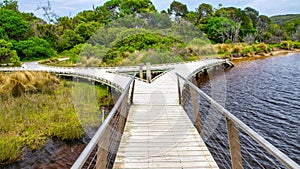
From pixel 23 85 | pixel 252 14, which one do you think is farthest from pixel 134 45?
pixel 252 14

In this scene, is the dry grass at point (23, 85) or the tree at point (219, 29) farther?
the tree at point (219, 29)

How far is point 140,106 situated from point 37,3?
116 ft

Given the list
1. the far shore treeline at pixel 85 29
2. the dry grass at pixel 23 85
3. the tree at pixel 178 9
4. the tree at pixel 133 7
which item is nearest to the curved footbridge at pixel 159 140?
the dry grass at pixel 23 85

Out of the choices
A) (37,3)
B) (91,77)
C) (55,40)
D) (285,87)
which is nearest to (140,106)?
(91,77)

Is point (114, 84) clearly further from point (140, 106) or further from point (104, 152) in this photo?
point (104, 152)

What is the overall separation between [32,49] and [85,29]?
5683 millimetres

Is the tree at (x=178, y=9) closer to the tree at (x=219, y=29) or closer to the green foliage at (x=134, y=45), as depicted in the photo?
the tree at (x=219, y=29)

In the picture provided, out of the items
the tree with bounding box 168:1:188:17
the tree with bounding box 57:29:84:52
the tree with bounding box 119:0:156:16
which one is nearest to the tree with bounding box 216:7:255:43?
the tree with bounding box 168:1:188:17

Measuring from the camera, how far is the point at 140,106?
18.0ft

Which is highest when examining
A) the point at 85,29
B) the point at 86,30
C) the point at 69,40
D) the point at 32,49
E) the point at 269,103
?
the point at 85,29

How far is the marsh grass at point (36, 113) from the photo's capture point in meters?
5.41

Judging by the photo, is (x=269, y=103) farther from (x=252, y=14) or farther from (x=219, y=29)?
(x=252, y=14)

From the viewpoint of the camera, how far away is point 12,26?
2305cm

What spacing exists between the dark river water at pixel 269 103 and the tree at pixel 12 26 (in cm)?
2036
